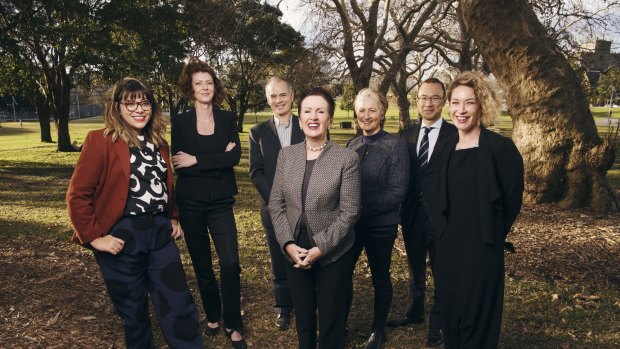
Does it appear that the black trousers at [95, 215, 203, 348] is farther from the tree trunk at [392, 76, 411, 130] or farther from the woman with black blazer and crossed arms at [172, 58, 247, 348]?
the tree trunk at [392, 76, 411, 130]

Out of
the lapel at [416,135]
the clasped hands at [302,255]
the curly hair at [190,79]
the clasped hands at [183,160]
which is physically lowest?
the clasped hands at [302,255]

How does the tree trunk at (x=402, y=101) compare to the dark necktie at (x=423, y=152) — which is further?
the tree trunk at (x=402, y=101)

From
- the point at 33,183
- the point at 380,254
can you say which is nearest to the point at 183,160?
the point at 380,254

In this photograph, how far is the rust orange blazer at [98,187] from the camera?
2.78 m

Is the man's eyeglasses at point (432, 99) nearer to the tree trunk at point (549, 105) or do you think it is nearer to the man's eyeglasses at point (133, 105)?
the man's eyeglasses at point (133, 105)

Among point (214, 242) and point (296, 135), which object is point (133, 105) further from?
point (296, 135)

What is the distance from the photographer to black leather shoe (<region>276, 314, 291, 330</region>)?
165 inches

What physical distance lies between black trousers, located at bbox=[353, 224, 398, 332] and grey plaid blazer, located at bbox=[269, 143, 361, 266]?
61 centimetres

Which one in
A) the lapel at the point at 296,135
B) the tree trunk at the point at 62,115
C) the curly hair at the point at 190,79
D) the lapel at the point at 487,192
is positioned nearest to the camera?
the lapel at the point at 487,192

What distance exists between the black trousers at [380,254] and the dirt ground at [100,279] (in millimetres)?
903

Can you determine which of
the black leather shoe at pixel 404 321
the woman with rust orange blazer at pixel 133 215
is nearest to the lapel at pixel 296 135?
the woman with rust orange blazer at pixel 133 215

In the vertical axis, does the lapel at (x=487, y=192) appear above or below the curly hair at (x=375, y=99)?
below

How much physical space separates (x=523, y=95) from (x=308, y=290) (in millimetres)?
7074

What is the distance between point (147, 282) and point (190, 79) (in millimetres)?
1681
